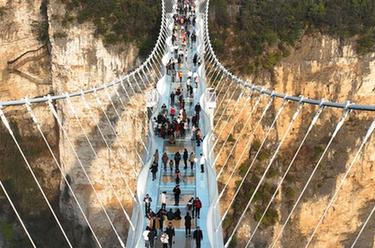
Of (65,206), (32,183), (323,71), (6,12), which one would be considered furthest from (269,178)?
(6,12)

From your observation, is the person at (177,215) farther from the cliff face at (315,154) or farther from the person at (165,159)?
the cliff face at (315,154)

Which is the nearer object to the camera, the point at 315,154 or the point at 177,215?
the point at 177,215

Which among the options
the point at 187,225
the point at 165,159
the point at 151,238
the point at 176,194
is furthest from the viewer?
the point at 165,159

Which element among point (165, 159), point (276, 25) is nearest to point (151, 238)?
point (165, 159)

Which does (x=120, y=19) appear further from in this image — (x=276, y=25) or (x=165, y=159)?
(x=165, y=159)

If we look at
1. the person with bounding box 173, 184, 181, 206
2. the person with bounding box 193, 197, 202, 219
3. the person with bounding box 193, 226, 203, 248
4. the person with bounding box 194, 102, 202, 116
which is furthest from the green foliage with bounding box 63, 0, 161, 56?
the person with bounding box 193, 226, 203, 248

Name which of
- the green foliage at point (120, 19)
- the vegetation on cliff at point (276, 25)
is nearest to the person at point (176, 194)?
the vegetation on cliff at point (276, 25)

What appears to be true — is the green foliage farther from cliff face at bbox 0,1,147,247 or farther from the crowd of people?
the crowd of people
